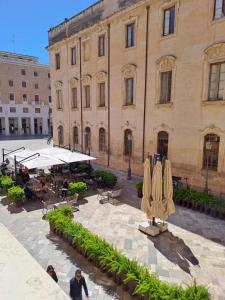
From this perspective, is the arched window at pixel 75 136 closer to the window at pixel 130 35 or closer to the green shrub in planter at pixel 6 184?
the window at pixel 130 35

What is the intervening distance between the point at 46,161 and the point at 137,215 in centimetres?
624

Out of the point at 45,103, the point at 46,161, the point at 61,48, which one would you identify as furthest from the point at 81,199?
the point at 45,103

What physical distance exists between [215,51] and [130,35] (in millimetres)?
7078

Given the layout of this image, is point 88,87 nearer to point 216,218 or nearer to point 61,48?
point 61,48

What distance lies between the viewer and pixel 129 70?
17.5m

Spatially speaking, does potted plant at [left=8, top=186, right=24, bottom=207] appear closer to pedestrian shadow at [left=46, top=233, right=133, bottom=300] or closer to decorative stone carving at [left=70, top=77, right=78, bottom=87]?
pedestrian shadow at [left=46, top=233, right=133, bottom=300]

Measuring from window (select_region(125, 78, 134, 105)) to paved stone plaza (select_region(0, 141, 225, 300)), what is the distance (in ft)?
29.9

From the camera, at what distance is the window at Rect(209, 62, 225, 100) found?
1303 cm

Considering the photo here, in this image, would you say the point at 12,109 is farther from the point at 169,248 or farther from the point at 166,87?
the point at 169,248

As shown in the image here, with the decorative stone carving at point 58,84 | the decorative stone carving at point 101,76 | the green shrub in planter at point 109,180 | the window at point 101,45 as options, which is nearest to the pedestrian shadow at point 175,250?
the green shrub in planter at point 109,180

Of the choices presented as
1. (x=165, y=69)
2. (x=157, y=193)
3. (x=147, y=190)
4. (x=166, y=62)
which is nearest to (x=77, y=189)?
(x=147, y=190)

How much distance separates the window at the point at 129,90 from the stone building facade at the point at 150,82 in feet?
0.29

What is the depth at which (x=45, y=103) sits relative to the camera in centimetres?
5431

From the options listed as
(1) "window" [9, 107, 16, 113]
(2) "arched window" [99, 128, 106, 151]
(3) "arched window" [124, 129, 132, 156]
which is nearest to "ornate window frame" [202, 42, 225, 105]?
(3) "arched window" [124, 129, 132, 156]
